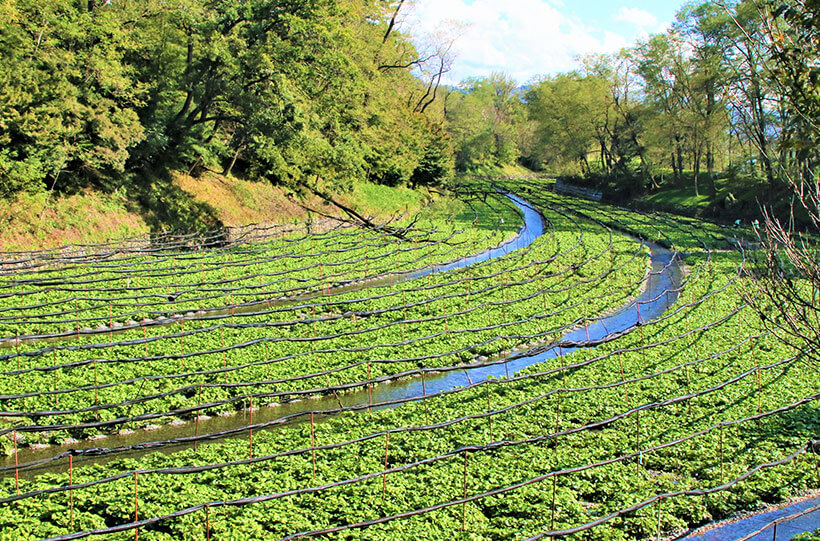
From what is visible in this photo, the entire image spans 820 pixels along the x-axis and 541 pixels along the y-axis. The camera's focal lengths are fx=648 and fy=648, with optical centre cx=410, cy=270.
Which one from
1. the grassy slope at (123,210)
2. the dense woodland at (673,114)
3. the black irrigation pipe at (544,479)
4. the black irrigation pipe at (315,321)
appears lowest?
the black irrigation pipe at (544,479)

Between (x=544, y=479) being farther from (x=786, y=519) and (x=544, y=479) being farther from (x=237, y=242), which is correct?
(x=237, y=242)

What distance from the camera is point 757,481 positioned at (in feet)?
45.5

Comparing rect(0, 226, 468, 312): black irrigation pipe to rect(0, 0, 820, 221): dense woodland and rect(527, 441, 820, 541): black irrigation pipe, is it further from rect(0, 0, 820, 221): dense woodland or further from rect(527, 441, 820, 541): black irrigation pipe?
rect(527, 441, 820, 541): black irrigation pipe

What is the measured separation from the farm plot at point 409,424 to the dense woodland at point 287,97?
660 centimetres

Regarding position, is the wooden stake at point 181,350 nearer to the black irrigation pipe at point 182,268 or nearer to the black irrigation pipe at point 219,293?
the black irrigation pipe at point 219,293

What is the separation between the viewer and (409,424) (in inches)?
648

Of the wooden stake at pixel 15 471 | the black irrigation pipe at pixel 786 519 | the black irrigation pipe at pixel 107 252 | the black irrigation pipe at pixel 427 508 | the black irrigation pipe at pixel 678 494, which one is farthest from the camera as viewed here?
the black irrigation pipe at pixel 107 252

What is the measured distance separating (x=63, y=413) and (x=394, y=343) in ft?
33.5

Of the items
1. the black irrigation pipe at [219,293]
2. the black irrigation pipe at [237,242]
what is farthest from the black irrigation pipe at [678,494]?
the black irrigation pipe at [237,242]


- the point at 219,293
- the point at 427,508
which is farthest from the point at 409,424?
the point at 219,293

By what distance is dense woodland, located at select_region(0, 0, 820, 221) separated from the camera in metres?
32.5

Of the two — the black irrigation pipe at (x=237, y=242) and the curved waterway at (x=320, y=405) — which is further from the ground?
the black irrigation pipe at (x=237, y=242)

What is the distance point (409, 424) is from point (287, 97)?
2630 centimetres

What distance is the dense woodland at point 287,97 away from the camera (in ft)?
107
